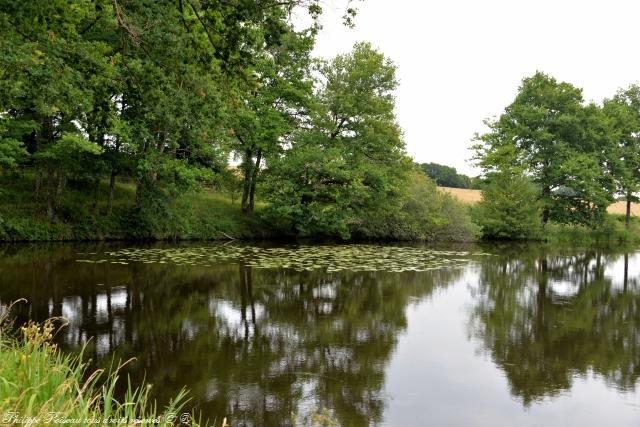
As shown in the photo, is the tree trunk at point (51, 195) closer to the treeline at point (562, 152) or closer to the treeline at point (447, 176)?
the treeline at point (562, 152)

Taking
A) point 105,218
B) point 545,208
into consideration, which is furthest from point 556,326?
point 545,208

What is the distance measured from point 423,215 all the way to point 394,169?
4683 mm

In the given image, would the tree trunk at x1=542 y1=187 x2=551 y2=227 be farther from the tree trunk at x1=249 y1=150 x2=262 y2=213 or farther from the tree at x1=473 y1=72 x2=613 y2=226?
the tree trunk at x1=249 y1=150 x2=262 y2=213

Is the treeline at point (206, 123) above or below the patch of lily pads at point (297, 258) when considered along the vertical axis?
above

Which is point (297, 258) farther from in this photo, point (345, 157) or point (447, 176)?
point (447, 176)

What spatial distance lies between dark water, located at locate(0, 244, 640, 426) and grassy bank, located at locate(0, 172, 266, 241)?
17.5ft

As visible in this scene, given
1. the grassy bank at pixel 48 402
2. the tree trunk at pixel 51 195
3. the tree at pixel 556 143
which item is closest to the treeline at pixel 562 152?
the tree at pixel 556 143

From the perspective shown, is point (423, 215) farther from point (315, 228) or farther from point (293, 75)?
point (293, 75)

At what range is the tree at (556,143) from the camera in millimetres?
38500

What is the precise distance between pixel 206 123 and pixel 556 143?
121ft

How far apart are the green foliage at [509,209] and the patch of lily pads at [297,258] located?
12.2m

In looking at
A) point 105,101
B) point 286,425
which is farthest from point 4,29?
point 286,425

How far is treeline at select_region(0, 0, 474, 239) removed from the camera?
288 inches

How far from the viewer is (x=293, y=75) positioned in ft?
89.4
